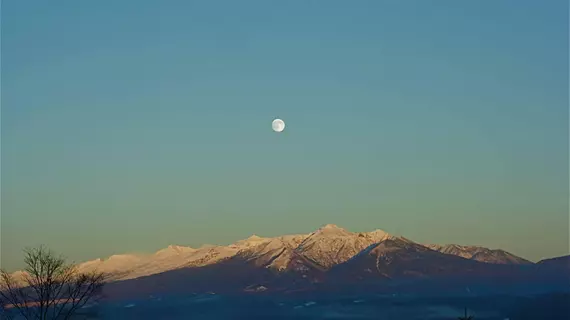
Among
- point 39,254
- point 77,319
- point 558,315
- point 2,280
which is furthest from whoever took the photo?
point 558,315

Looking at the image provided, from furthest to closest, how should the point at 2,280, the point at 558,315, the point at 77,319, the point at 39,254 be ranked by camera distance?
1. the point at 558,315
2. the point at 77,319
3. the point at 2,280
4. the point at 39,254

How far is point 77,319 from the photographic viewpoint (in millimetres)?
114250

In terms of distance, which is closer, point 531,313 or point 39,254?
point 39,254

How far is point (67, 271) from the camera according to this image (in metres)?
67.3

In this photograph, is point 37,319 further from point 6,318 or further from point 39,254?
point 6,318

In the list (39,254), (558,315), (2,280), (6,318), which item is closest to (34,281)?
(39,254)

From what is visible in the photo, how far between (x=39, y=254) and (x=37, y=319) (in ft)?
15.5

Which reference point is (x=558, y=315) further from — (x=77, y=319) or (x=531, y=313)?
(x=77, y=319)

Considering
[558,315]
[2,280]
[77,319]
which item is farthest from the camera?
[558,315]

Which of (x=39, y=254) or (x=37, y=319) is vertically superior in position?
(x=39, y=254)

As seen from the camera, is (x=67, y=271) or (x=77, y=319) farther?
(x=77, y=319)

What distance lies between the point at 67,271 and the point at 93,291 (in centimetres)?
367

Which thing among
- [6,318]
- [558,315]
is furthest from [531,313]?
[6,318]

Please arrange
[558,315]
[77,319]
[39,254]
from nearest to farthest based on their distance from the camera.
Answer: [39,254] < [77,319] < [558,315]
